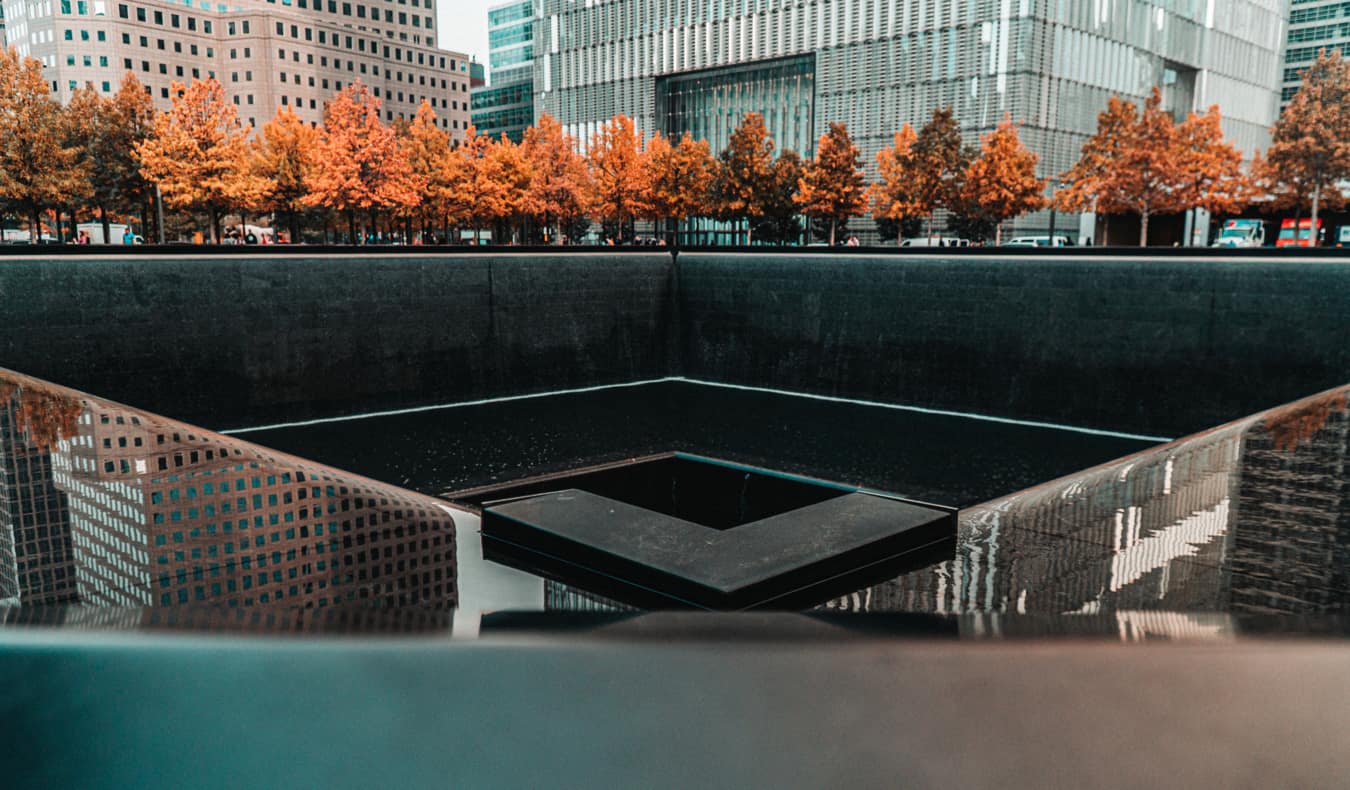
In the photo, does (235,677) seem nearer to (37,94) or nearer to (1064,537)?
(1064,537)

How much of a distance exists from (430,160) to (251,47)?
152 ft

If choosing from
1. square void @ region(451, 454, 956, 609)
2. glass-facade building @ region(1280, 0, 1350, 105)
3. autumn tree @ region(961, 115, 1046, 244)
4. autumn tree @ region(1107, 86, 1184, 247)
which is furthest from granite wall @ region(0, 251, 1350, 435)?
glass-facade building @ region(1280, 0, 1350, 105)

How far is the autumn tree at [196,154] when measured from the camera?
89.1ft

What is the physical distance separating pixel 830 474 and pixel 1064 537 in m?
7.72

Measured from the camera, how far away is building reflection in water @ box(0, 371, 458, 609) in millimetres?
2555

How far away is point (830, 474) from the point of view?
36.6ft

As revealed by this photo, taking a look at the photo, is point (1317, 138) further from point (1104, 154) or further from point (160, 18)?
point (160, 18)

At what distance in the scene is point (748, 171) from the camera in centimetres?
3672

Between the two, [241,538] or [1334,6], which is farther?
[1334,6]

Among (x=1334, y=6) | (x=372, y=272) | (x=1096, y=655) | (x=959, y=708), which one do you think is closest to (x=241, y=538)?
(x=959, y=708)

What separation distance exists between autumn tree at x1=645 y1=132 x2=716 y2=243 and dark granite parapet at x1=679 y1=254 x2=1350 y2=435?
65.0 feet

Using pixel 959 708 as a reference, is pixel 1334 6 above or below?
above

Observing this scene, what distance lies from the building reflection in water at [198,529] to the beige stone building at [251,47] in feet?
225

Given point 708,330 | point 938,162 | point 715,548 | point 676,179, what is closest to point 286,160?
point 676,179
